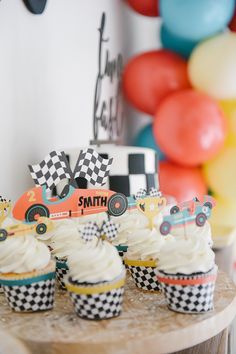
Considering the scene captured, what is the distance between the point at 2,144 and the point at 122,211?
561 millimetres

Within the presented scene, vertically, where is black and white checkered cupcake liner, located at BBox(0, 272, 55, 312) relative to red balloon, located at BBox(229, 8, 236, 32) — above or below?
below

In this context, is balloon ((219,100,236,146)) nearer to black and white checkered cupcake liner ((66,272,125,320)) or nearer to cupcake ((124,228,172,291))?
cupcake ((124,228,172,291))

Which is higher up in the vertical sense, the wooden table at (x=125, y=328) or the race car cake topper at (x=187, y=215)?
the race car cake topper at (x=187, y=215)

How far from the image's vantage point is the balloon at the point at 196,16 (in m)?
2.47

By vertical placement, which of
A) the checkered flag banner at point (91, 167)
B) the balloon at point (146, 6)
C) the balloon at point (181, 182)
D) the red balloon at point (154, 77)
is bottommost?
the balloon at point (181, 182)

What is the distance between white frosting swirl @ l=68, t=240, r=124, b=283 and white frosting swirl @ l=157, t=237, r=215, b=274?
0.33ft

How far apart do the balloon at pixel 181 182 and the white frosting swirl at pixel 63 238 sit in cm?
135

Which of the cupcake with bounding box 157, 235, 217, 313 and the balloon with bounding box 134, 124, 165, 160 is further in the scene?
the balloon with bounding box 134, 124, 165, 160

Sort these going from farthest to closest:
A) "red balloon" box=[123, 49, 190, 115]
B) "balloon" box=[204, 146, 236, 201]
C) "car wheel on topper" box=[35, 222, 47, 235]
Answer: "red balloon" box=[123, 49, 190, 115], "balloon" box=[204, 146, 236, 201], "car wheel on topper" box=[35, 222, 47, 235]

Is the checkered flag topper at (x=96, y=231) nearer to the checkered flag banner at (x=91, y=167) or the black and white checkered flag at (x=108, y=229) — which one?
the black and white checkered flag at (x=108, y=229)

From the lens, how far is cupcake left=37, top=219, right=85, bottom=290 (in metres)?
1.30

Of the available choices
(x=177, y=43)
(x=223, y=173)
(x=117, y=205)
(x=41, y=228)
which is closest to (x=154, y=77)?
(x=177, y=43)

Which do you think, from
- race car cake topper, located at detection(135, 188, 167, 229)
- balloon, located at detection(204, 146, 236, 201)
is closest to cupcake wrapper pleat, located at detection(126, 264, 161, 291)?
race car cake topper, located at detection(135, 188, 167, 229)

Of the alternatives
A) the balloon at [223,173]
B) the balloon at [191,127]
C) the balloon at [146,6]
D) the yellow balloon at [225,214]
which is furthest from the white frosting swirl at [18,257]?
the balloon at [146,6]
